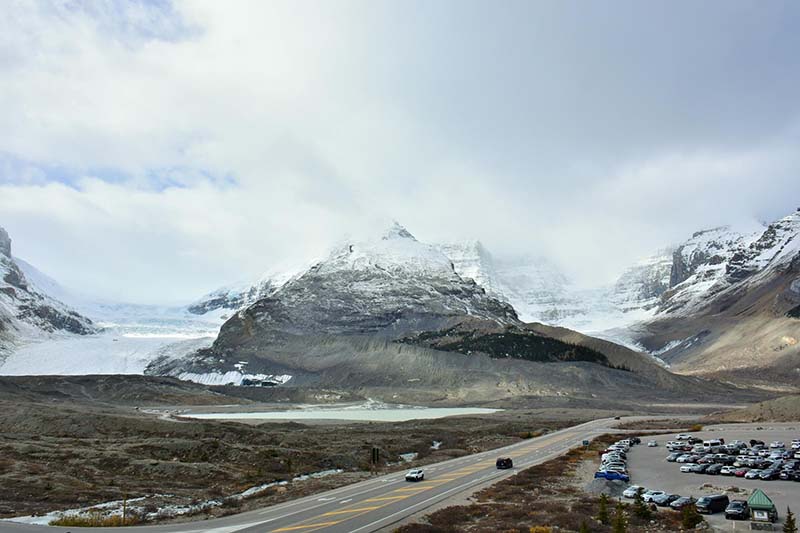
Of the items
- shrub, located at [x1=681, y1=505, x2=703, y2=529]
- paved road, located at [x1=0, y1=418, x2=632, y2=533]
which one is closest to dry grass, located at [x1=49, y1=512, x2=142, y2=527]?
paved road, located at [x1=0, y1=418, x2=632, y2=533]

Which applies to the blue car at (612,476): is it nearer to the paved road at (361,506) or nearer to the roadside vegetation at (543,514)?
the roadside vegetation at (543,514)

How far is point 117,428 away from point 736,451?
86.9 meters

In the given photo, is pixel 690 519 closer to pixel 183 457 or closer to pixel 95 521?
pixel 95 521

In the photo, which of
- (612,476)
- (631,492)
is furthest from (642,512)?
(612,476)

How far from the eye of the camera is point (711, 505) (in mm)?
40500

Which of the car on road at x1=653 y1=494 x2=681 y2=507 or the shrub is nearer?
the shrub

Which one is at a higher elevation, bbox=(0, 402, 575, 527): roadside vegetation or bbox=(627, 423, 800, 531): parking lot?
bbox=(627, 423, 800, 531): parking lot

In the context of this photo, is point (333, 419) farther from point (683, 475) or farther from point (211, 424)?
point (683, 475)

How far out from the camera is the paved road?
112 feet

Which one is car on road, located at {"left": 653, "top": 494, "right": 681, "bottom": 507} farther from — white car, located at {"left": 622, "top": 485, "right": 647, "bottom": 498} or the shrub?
the shrub

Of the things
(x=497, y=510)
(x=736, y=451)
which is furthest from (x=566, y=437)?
(x=497, y=510)

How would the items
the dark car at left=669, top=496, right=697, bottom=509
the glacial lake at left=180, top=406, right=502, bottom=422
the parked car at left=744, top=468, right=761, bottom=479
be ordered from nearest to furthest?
the dark car at left=669, top=496, right=697, bottom=509
the parked car at left=744, top=468, right=761, bottom=479
the glacial lake at left=180, top=406, right=502, bottom=422

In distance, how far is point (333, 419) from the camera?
14912 centimetres

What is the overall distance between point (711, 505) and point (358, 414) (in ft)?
426
